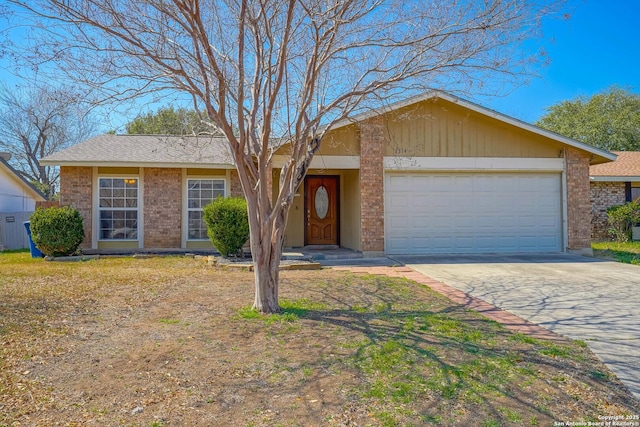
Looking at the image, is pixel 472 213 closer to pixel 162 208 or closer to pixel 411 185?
pixel 411 185

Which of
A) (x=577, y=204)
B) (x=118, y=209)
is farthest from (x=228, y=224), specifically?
(x=577, y=204)

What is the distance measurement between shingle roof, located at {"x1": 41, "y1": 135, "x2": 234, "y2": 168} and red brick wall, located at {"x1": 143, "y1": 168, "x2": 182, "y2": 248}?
51 cm

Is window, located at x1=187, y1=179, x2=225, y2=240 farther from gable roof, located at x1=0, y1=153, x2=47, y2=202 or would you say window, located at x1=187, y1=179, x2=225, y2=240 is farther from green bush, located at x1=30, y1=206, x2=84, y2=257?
gable roof, located at x1=0, y1=153, x2=47, y2=202

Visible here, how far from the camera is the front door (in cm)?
1402

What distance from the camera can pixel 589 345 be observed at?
450 cm

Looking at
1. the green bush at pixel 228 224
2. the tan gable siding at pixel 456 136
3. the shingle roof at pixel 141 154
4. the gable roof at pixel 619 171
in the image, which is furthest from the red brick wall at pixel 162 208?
the gable roof at pixel 619 171

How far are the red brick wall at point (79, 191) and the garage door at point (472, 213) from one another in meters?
8.43

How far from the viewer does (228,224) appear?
10398 millimetres

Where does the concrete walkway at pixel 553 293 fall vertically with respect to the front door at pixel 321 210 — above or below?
below

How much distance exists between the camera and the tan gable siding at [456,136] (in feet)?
38.9

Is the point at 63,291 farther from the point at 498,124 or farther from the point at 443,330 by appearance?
the point at 498,124

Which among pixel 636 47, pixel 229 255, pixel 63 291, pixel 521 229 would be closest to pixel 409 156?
pixel 521 229

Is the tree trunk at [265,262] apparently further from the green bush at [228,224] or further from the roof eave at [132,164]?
the roof eave at [132,164]

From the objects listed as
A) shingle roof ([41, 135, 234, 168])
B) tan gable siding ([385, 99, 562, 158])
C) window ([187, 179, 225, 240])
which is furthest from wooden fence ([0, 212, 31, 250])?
tan gable siding ([385, 99, 562, 158])
